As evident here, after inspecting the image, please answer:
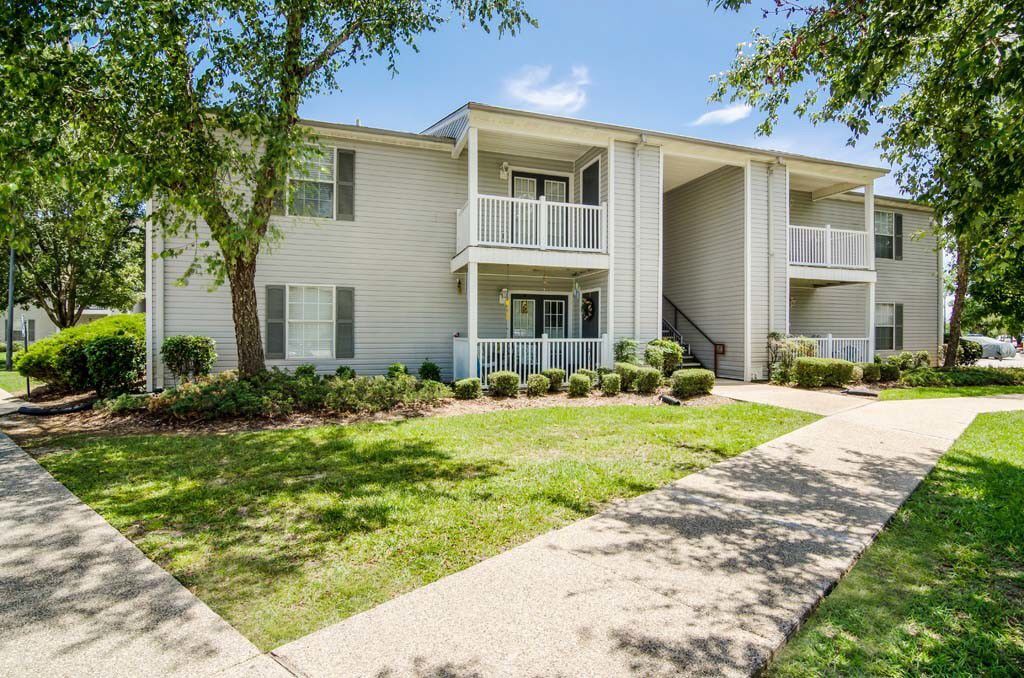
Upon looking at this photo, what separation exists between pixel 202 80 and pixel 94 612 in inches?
299

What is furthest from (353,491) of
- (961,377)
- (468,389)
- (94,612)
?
(961,377)

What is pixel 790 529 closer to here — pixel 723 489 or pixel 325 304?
pixel 723 489

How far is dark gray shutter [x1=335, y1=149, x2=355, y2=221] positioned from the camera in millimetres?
12094

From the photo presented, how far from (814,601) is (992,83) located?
483 cm

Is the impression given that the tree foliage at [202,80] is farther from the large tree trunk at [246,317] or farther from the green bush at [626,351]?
the green bush at [626,351]

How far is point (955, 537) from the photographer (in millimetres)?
3799

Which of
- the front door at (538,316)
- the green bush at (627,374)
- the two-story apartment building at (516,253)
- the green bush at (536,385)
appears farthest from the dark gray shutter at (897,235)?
the green bush at (536,385)

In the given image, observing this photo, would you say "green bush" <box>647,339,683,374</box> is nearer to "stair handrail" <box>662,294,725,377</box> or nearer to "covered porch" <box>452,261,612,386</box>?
"covered porch" <box>452,261,612,386</box>

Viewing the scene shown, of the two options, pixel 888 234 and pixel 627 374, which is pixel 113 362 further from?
pixel 888 234

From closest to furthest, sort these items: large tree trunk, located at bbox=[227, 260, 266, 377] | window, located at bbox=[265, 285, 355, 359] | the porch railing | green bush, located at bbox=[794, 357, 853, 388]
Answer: large tree trunk, located at bbox=[227, 260, 266, 377] → the porch railing → window, located at bbox=[265, 285, 355, 359] → green bush, located at bbox=[794, 357, 853, 388]

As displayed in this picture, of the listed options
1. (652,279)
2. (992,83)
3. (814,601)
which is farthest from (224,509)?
(652,279)

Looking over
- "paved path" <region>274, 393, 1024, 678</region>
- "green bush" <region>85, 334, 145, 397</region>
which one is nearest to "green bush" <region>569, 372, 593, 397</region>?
"paved path" <region>274, 393, 1024, 678</region>

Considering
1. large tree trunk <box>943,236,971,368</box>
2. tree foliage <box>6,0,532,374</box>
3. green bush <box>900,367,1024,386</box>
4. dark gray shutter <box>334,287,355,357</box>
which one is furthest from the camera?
large tree trunk <box>943,236,971,368</box>

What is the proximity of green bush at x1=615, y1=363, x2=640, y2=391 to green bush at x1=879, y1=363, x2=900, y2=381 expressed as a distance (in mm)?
7613
